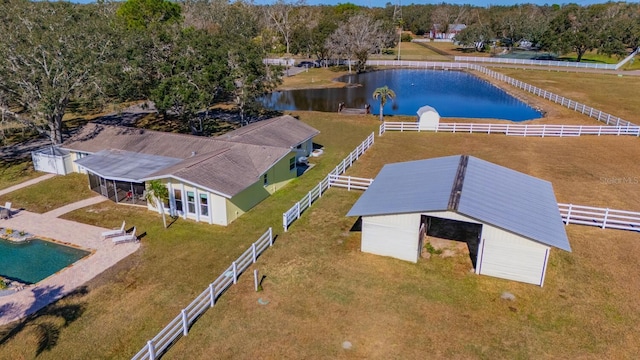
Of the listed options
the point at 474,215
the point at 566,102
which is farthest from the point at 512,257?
the point at 566,102

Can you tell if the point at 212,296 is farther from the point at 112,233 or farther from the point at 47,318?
the point at 112,233

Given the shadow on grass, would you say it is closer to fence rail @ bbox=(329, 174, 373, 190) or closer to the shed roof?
the shed roof

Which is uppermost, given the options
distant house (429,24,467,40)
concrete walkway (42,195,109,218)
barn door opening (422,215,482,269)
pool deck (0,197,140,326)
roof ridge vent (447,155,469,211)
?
distant house (429,24,467,40)

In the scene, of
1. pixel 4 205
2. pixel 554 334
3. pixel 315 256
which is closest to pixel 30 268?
pixel 4 205

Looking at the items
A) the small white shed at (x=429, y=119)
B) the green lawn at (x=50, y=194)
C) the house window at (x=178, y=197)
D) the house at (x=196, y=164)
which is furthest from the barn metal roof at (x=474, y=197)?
the small white shed at (x=429, y=119)

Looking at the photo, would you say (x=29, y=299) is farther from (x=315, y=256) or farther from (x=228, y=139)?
(x=228, y=139)

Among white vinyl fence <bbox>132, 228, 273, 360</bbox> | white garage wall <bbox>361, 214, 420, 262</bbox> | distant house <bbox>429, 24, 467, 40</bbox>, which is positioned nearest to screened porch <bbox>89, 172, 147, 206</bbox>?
white vinyl fence <bbox>132, 228, 273, 360</bbox>

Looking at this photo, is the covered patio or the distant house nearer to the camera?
the covered patio
